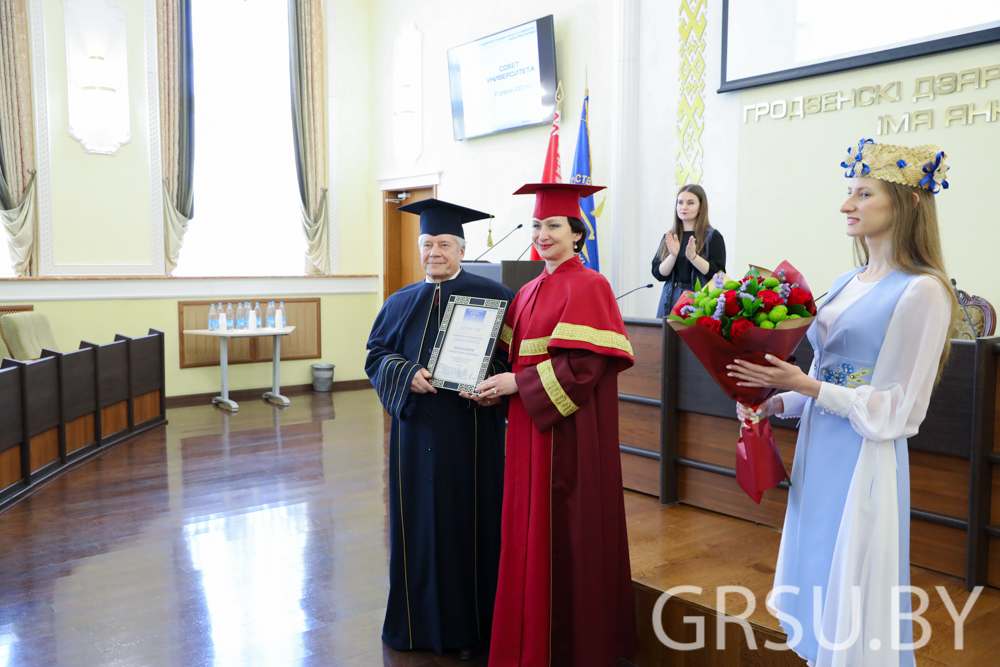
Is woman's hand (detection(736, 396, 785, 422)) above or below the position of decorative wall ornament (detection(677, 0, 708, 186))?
below

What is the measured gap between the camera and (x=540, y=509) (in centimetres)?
246

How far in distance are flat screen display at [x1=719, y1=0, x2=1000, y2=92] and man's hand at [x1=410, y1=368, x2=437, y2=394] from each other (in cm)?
339

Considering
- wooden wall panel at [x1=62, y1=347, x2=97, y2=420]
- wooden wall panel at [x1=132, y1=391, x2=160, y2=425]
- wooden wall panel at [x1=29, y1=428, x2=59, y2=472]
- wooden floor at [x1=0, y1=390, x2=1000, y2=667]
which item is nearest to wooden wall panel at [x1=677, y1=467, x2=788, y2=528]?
wooden floor at [x1=0, y1=390, x2=1000, y2=667]

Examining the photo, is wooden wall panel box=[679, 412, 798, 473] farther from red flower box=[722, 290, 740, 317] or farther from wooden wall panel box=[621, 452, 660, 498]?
red flower box=[722, 290, 740, 317]

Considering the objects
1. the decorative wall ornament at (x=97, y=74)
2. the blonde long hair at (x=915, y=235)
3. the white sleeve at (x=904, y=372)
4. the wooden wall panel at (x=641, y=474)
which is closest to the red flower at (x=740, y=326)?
the white sleeve at (x=904, y=372)

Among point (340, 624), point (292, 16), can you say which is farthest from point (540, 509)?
point (292, 16)

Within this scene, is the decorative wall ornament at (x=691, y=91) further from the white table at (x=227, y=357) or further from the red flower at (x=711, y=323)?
the white table at (x=227, y=357)

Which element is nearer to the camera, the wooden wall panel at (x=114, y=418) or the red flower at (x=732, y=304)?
the red flower at (x=732, y=304)

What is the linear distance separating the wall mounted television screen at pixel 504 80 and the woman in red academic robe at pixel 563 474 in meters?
4.41

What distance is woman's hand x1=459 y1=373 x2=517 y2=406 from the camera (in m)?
2.53

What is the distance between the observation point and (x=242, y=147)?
27.4ft

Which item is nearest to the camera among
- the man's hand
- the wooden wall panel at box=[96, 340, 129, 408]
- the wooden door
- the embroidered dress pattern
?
the embroidered dress pattern

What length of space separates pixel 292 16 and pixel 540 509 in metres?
7.67

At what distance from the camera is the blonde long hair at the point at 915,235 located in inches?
70.1
